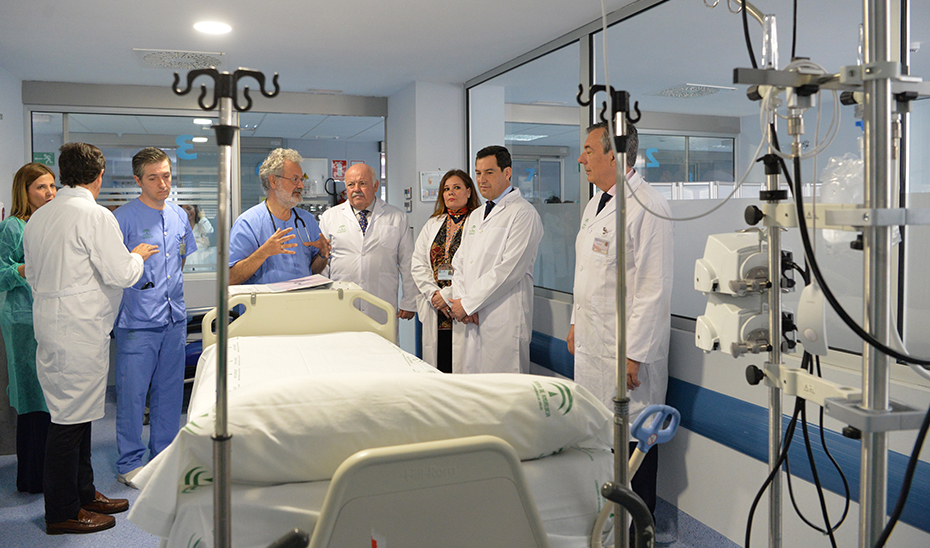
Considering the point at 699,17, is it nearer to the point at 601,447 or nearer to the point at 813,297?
the point at 813,297

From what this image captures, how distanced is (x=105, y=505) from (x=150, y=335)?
28.9 inches

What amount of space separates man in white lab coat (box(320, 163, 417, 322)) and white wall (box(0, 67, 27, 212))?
79.8 inches

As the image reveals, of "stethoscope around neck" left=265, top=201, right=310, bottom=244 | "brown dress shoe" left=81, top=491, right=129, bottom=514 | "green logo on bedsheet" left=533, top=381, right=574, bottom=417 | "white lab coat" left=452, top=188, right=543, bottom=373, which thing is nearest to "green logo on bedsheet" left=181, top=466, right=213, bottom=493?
"green logo on bedsheet" left=533, top=381, right=574, bottom=417

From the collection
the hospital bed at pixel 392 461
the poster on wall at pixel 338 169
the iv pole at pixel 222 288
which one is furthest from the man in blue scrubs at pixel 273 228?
the poster on wall at pixel 338 169

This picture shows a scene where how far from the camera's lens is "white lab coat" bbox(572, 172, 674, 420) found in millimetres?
2428

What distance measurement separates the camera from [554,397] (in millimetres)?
1321

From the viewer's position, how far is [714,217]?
8.84 feet

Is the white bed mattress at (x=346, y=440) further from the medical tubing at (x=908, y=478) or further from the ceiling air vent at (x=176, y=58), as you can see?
the ceiling air vent at (x=176, y=58)

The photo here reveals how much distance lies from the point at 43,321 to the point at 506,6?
93.6 inches

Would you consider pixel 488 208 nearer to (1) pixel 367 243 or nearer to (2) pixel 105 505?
(1) pixel 367 243

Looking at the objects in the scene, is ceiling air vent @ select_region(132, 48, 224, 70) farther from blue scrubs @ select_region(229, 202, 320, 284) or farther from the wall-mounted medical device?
the wall-mounted medical device

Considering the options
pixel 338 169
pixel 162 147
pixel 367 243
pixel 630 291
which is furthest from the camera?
pixel 338 169

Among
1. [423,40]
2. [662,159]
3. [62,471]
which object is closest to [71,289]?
[62,471]

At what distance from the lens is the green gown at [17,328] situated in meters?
2.85
